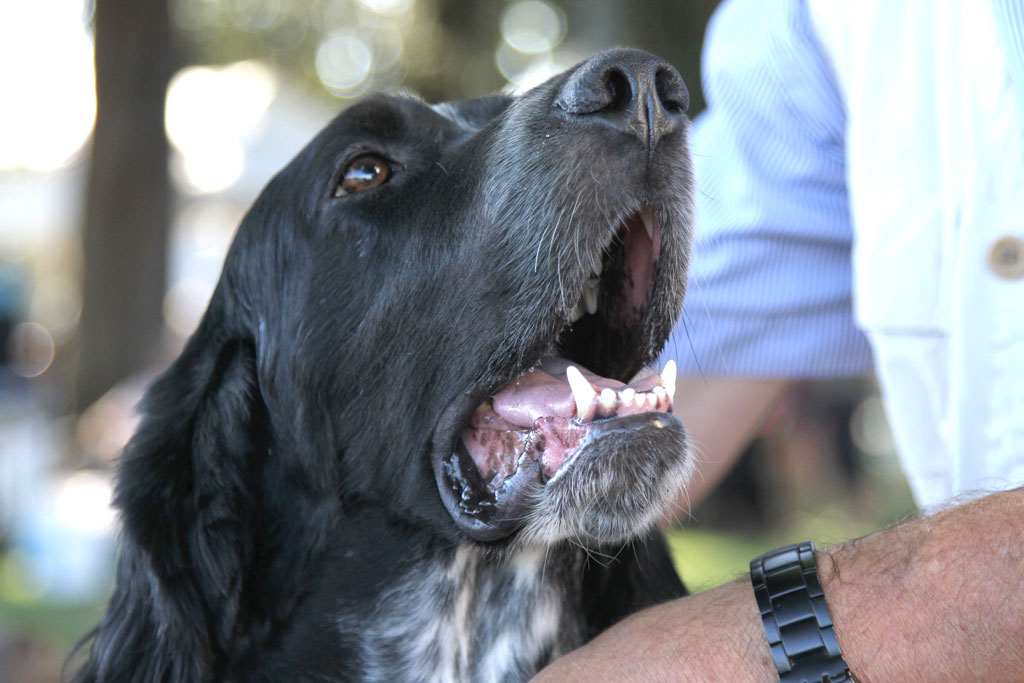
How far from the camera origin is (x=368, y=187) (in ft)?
7.01

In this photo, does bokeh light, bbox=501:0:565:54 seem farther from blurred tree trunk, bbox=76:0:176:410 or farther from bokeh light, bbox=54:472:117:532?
bokeh light, bbox=54:472:117:532

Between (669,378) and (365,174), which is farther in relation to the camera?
(365,174)

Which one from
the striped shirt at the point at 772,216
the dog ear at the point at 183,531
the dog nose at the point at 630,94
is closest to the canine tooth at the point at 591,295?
the dog nose at the point at 630,94

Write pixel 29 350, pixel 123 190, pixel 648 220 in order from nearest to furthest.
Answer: pixel 648 220
pixel 123 190
pixel 29 350

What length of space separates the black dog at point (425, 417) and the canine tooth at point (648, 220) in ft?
0.04

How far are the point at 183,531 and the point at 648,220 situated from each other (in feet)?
3.74

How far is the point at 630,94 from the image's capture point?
1.73m

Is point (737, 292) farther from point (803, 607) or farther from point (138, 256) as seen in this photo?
point (138, 256)

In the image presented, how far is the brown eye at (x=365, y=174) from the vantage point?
7.00 feet

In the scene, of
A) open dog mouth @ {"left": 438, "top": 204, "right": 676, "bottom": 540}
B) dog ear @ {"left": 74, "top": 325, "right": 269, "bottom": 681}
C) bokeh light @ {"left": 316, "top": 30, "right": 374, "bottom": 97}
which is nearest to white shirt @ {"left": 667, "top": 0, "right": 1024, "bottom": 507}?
open dog mouth @ {"left": 438, "top": 204, "right": 676, "bottom": 540}

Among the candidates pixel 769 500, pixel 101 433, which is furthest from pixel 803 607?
pixel 769 500

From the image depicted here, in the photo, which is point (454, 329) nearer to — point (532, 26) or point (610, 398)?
point (610, 398)

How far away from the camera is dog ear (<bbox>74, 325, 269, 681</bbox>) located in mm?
1976

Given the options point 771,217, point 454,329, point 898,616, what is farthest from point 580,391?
point 771,217
